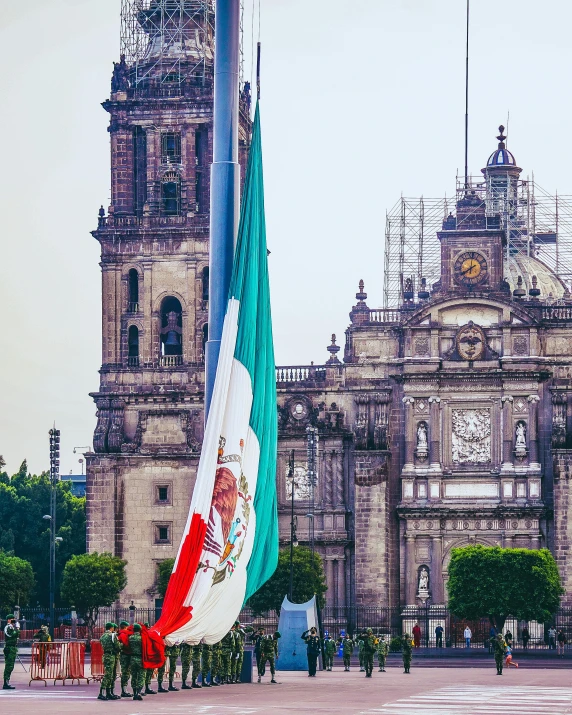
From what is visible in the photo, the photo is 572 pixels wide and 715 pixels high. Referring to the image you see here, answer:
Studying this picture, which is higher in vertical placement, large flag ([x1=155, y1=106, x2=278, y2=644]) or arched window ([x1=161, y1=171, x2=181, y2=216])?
arched window ([x1=161, y1=171, x2=181, y2=216])

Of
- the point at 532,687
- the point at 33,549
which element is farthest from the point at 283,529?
the point at 532,687

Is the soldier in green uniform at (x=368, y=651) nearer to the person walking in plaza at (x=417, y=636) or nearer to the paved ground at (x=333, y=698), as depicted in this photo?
the paved ground at (x=333, y=698)

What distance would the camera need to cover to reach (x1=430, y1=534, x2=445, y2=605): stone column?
71438 millimetres

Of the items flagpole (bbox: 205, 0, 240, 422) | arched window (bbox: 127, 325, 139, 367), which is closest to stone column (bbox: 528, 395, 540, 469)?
arched window (bbox: 127, 325, 139, 367)

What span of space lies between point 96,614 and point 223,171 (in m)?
45.4

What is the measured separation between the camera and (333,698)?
1203 inches

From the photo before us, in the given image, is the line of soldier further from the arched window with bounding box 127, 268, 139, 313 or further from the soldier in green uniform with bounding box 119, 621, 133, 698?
the arched window with bounding box 127, 268, 139, 313

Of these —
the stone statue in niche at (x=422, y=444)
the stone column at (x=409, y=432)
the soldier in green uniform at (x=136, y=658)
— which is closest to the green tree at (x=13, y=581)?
the stone column at (x=409, y=432)

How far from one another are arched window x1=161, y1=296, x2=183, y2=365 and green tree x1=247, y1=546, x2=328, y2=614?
9.86 metres

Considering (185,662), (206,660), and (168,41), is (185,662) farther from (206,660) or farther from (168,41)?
(168,41)

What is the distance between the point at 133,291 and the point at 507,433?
16.2 metres

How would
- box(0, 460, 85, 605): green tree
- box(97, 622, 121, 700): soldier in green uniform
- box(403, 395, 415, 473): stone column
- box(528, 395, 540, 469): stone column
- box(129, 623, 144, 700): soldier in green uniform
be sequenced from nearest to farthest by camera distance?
box(97, 622, 121, 700): soldier in green uniform < box(129, 623, 144, 700): soldier in green uniform < box(528, 395, 540, 469): stone column < box(403, 395, 415, 473): stone column < box(0, 460, 85, 605): green tree

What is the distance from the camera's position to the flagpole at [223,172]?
1156 inches

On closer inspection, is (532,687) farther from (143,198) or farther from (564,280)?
(564,280)
